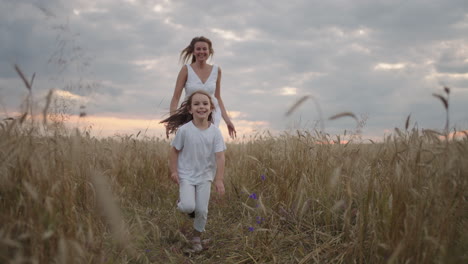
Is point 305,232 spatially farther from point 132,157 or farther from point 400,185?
point 132,157

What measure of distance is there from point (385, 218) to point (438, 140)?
2.02ft

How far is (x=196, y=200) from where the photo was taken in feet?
10.6

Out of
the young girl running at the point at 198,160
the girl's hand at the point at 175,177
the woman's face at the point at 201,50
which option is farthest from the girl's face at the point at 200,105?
the woman's face at the point at 201,50

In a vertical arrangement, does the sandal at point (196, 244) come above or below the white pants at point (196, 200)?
below

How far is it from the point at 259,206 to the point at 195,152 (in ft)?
2.52

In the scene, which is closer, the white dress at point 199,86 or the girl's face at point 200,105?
the girl's face at point 200,105

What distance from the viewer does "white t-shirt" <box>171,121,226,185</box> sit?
3.23 m

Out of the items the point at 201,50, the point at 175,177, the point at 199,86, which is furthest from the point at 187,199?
the point at 201,50

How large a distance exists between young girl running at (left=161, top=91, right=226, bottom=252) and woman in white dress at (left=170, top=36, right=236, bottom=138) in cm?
119

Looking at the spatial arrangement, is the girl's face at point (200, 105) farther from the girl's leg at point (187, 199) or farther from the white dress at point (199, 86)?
the white dress at point (199, 86)

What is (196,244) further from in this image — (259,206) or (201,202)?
(259,206)

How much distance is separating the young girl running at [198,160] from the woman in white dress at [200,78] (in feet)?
3.89

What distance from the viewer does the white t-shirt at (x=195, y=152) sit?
10.6 feet

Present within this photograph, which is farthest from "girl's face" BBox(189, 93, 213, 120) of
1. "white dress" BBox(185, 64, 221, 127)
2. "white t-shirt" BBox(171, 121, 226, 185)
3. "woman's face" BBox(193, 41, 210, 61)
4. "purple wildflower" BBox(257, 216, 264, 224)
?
"woman's face" BBox(193, 41, 210, 61)
